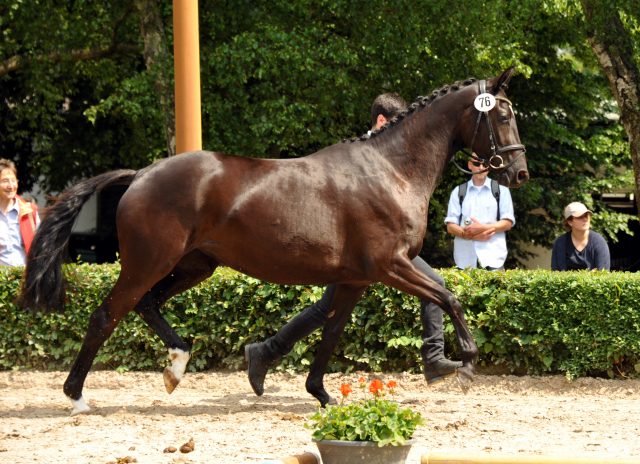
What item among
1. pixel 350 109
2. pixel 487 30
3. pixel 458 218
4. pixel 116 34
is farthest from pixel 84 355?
pixel 116 34

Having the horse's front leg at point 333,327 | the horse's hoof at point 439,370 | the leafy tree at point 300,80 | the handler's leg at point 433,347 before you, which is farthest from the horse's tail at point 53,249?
the leafy tree at point 300,80

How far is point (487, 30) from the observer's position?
33.5ft

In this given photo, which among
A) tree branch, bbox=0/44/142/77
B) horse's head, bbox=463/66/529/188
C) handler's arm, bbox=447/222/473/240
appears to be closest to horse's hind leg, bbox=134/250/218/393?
horse's head, bbox=463/66/529/188

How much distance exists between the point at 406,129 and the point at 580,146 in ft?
31.9

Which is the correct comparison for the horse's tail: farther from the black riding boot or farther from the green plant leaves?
the green plant leaves

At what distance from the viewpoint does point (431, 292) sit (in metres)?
4.72

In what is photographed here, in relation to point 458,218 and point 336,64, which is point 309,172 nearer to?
point 458,218

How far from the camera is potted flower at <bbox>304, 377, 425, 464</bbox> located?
3.20 meters

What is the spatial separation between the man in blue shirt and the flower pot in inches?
195

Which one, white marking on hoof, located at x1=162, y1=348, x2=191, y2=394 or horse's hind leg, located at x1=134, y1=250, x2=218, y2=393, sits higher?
horse's hind leg, located at x1=134, y1=250, x2=218, y2=393

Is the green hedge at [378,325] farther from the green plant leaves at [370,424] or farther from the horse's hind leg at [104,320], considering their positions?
the green plant leaves at [370,424]

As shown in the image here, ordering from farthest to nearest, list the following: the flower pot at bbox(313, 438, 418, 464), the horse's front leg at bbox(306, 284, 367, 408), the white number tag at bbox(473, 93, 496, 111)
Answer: the horse's front leg at bbox(306, 284, 367, 408) < the white number tag at bbox(473, 93, 496, 111) < the flower pot at bbox(313, 438, 418, 464)

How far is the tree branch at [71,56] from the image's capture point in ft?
40.5

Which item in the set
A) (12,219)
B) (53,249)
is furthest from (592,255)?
(12,219)
